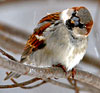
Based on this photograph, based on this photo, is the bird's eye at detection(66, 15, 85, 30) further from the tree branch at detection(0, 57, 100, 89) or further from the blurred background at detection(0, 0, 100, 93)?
the blurred background at detection(0, 0, 100, 93)

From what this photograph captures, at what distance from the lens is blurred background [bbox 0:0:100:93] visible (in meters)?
3.75

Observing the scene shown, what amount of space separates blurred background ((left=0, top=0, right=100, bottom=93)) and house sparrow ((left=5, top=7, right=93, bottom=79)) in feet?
2.85

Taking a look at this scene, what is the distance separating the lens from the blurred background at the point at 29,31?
3750 mm

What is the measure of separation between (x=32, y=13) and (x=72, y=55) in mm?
3035

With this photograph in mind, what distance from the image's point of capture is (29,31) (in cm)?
493

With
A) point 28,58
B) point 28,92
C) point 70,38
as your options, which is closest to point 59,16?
point 70,38

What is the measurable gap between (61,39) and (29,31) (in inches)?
89.6

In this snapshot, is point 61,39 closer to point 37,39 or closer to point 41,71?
point 37,39

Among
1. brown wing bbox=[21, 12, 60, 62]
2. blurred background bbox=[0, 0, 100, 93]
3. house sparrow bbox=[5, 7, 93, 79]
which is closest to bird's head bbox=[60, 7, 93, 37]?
house sparrow bbox=[5, 7, 93, 79]

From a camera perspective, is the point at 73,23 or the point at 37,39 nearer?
the point at 73,23

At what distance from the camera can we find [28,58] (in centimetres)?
292

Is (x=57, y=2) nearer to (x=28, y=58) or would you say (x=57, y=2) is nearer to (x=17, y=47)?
(x=17, y=47)

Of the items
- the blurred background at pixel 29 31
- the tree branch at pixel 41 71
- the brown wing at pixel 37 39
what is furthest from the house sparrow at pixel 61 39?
the blurred background at pixel 29 31

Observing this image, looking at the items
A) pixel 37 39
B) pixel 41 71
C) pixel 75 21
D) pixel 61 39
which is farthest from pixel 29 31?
pixel 41 71
